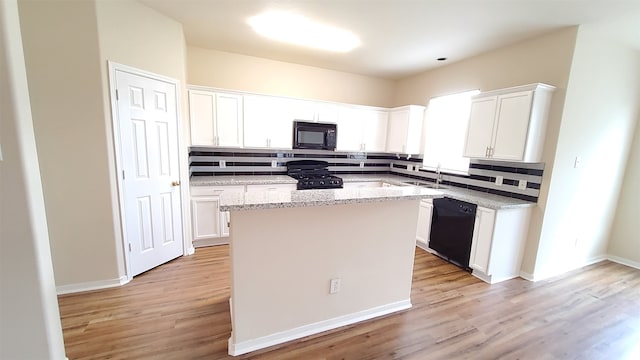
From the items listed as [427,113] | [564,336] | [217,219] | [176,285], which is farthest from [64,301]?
[427,113]

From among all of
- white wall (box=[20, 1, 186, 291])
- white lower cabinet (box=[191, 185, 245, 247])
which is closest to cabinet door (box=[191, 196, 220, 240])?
white lower cabinet (box=[191, 185, 245, 247])

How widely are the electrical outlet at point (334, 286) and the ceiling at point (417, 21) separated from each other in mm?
Answer: 2362

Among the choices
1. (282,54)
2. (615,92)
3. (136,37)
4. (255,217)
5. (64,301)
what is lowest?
(64,301)

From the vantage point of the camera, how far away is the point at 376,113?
446 cm

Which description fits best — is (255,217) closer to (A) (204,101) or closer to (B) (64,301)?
(B) (64,301)

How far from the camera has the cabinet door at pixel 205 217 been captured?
3352 mm

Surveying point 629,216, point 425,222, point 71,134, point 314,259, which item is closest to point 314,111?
point 425,222

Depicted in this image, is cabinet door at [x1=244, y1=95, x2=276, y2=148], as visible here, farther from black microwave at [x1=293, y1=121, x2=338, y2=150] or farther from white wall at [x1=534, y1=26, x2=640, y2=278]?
white wall at [x1=534, y1=26, x2=640, y2=278]

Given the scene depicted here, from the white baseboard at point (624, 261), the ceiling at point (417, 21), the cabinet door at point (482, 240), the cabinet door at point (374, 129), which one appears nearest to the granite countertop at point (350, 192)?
the cabinet door at point (482, 240)

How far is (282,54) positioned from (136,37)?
5.88ft

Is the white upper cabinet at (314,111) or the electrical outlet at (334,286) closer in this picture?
the electrical outlet at (334,286)

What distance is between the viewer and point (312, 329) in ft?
6.45

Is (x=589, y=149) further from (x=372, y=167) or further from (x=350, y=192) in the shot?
(x=350, y=192)

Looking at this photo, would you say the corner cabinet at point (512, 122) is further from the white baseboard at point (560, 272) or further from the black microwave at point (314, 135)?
the black microwave at point (314, 135)
